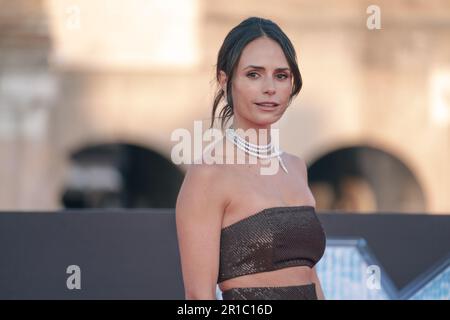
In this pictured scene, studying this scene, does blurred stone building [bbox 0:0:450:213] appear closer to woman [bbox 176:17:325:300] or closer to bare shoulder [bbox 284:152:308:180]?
bare shoulder [bbox 284:152:308:180]

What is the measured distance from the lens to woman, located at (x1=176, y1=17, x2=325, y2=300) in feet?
9.30

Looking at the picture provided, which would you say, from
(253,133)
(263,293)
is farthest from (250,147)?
(263,293)

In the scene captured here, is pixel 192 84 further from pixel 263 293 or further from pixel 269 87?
pixel 263 293

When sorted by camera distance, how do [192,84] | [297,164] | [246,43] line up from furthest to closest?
[192,84] → [297,164] → [246,43]

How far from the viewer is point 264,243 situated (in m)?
2.87

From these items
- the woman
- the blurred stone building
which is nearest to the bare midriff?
the woman

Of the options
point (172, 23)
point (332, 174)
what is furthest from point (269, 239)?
point (332, 174)

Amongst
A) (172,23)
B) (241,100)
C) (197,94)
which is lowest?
(241,100)

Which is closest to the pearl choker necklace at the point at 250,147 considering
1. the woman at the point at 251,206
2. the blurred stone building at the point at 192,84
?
the woman at the point at 251,206

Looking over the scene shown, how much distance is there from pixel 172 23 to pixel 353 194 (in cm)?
478

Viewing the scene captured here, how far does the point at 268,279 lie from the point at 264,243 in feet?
0.37

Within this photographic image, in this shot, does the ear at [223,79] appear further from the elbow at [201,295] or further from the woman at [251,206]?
the elbow at [201,295]

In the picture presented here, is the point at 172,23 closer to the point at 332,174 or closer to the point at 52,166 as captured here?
the point at 52,166

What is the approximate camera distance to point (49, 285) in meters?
4.23
